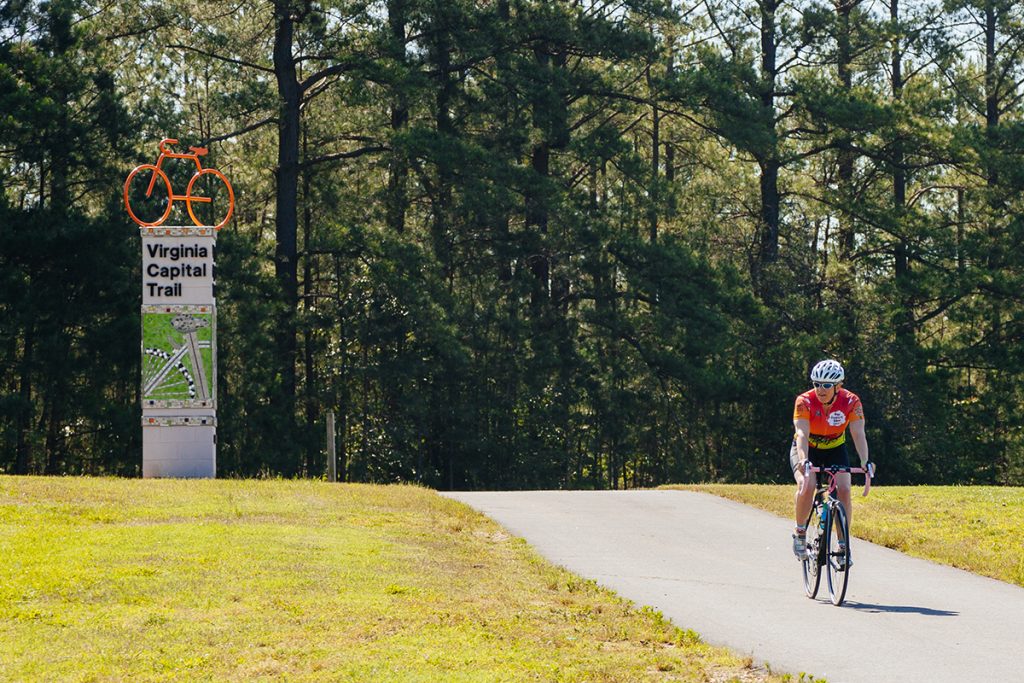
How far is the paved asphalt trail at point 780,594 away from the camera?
977 centimetres

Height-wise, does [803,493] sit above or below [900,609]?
above

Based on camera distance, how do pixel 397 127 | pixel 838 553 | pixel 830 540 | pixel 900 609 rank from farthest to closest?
pixel 397 127 < pixel 830 540 < pixel 838 553 < pixel 900 609

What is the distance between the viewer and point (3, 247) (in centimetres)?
3616

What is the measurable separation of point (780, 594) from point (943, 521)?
6467 mm

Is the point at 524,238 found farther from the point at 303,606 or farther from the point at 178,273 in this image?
the point at 303,606

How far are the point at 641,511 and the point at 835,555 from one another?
26.4 feet

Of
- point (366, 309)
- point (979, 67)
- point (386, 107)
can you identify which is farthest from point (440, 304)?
point (979, 67)

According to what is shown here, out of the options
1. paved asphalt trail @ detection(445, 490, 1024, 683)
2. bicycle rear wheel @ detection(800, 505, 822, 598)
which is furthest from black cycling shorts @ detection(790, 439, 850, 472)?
paved asphalt trail @ detection(445, 490, 1024, 683)

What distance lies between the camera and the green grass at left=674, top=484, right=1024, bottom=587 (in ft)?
49.6

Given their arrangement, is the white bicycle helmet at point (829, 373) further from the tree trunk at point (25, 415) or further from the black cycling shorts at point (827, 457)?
the tree trunk at point (25, 415)

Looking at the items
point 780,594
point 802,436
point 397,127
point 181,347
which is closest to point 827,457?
point 802,436

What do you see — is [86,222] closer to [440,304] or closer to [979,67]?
[440,304]

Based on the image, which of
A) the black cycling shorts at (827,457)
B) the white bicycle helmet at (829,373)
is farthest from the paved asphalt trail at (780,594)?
the white bicycle helmet at (829,373)

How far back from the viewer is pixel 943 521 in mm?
18469
